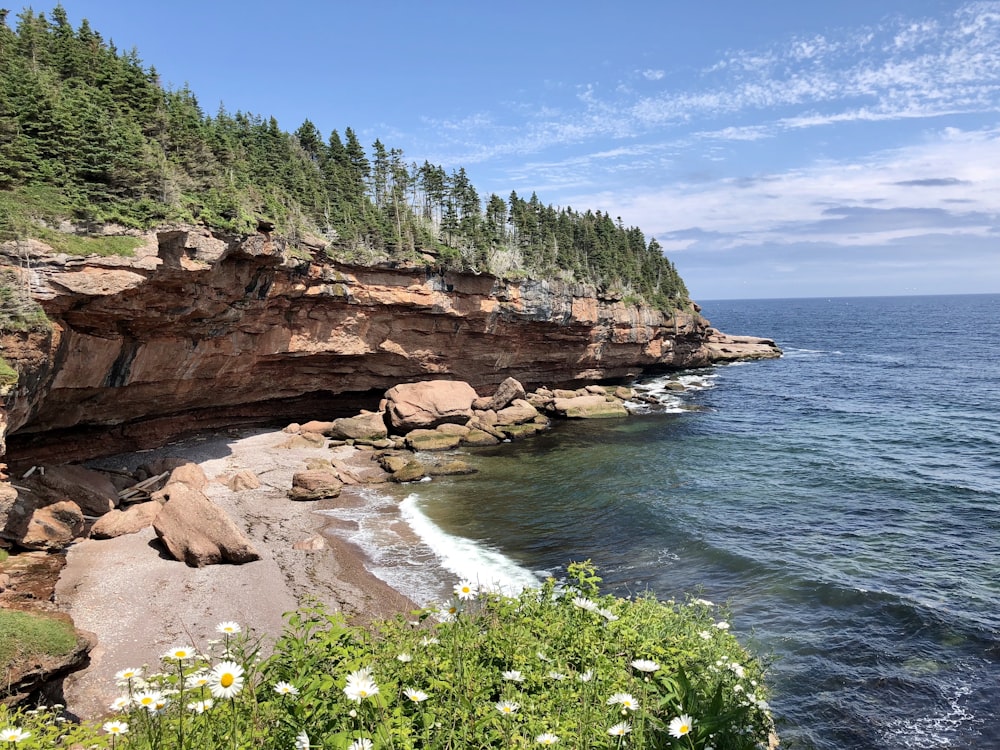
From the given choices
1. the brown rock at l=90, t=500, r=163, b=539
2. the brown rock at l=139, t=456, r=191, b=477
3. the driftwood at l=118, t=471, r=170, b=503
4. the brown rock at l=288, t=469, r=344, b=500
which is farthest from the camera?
the brown rock at l=139, t=456, r=191, b=477

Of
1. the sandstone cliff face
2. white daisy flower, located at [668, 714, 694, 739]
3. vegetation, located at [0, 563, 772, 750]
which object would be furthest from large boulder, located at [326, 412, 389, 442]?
white daisy flower, located at [668, 714, 694, 739]

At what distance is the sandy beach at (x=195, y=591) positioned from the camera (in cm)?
1181

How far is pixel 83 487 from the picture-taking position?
19.7 m

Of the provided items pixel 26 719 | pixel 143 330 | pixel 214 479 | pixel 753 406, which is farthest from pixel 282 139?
pixel 26 719

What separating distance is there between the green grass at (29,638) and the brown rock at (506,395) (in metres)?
30.8

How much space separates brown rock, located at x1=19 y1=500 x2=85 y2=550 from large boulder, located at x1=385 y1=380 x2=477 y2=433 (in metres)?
17.7

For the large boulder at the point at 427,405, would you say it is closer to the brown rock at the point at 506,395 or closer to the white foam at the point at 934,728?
the brown rock at the point at 506,395

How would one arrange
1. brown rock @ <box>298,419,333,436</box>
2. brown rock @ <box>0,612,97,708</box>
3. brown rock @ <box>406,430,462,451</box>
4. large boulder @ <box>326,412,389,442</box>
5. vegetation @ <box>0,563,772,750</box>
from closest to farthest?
1. vegetation @ <box>0,563,772,750</box>
2. brown rock @ <box>0,612,97,708</box>
3. brown rock @ <box>406,430,462,451</box>
4. large boulder @ <box>326,412,389,442</box>
5. brown rock @ <box>298,419,333,436</box>

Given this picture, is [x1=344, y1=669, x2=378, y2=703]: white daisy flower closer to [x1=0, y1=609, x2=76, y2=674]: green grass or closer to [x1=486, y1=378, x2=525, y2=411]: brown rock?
[x1=0, y1=609, x2=76, y2=674]: green grass

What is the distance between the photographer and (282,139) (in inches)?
1588

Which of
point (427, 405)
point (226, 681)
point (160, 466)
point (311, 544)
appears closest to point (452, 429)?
point (427, 405)

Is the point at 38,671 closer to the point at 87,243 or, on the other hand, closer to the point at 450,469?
the point at 87,243

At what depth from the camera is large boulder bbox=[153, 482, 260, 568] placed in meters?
16.0

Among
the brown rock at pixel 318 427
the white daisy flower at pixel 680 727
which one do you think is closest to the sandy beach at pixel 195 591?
the white daisy flower at pixel 680 727
